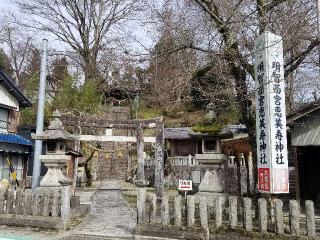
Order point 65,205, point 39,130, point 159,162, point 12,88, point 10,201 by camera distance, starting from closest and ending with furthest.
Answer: point 65,205 → point 10,201 → point 39,130 → point 159,162 → point 12,88

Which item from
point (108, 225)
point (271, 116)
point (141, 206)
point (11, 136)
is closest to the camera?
point (271, 116)

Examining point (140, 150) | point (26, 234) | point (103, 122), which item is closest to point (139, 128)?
point (140, 150)

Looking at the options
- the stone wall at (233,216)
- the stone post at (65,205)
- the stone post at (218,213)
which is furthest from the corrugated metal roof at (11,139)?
the stone post at (218,213)

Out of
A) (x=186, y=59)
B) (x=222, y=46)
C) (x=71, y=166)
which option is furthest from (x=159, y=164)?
(x=222, y=46)

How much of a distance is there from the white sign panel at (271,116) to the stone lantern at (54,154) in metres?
7.05

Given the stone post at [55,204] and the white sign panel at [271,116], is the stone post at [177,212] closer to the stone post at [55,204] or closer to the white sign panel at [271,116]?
the white sign panel at [271,116]

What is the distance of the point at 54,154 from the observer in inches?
480

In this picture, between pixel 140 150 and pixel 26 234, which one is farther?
pixel 140 150

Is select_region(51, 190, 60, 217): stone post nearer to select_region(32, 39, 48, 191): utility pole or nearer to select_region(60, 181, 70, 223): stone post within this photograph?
select_region(60, 181, 70, 223): stone post

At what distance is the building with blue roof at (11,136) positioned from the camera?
74.3ft

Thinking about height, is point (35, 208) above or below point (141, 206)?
Result: below

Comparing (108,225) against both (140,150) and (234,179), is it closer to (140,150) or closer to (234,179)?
(140,150)

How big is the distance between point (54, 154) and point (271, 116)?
26.4 feet

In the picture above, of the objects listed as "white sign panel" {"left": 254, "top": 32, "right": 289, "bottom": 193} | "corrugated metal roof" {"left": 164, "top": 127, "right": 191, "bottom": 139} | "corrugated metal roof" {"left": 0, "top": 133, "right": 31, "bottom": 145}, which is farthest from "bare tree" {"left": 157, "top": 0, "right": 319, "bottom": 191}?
"corrugated metal roof" {"left": 164, "top": 127, "right": 191, "bottom": 139}
